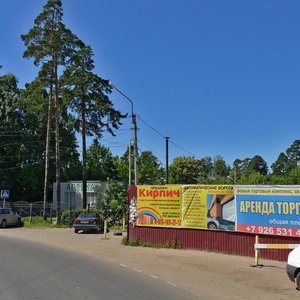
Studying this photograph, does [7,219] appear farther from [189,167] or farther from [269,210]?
[189,167]

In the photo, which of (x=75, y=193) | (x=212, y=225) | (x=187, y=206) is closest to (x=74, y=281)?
(x=212, y=225)

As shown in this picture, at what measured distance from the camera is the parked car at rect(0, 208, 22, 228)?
31391mm

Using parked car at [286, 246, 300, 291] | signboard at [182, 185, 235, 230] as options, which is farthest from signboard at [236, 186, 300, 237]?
parked car at [286, 246, 300, 291]

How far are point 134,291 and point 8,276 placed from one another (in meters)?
3.52

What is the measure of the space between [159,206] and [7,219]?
17550mm

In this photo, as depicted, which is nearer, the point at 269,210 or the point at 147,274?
the point at 147,274

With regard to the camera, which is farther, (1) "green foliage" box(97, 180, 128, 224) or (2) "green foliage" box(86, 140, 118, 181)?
(2) "green foliage" box(86, 140, 118, 181)

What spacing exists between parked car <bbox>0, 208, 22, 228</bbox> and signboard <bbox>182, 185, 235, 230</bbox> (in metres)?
18.6

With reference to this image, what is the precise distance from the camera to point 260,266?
13336mm

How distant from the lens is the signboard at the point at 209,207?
636 inches

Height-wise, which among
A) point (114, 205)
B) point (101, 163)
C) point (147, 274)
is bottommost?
point (147, 274)

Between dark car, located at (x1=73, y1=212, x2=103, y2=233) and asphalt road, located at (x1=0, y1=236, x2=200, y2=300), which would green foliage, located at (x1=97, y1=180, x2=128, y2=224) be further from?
asphalt road, located at (x1=0, y1=236, x2=200, y2=300)

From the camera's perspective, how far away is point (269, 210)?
15008mm

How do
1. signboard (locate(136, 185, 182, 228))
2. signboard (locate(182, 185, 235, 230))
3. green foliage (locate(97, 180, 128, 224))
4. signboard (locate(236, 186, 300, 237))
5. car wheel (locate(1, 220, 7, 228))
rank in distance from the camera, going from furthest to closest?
car wheel (locate(1, 220, 7, 228)) < green foliage (locate(97, 180, 128, 224)) < signboard (locate(136, 185, 182, 228)) < signboard (locate(182, 185, 235, 230)) < signboard (locate(236, 186, 300, 237))
